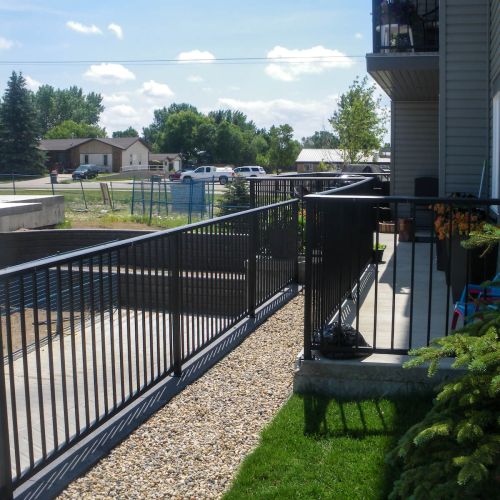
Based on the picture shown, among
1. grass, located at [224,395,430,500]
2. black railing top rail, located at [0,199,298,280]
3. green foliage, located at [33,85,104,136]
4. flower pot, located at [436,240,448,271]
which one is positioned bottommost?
grass, located at [224,395,430,500]

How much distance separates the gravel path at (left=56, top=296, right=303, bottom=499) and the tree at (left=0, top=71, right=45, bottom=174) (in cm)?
6628

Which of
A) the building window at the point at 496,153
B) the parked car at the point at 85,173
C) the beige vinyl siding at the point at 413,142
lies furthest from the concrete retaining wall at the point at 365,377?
the parked car at the point at 85,173

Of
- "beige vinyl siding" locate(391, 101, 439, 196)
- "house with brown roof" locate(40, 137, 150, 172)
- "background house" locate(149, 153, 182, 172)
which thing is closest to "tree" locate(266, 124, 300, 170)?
"house with brown roof" locate(40, 137, 150, 172)

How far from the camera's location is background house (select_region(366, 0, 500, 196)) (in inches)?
332

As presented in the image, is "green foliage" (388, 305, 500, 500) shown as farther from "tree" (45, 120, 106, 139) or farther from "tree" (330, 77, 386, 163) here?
"tree" (45, 120, 106, 139)

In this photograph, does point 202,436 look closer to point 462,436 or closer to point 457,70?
point 462,436

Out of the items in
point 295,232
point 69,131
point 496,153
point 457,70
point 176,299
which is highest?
point 69,131

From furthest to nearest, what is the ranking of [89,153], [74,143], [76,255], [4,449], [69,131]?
1. [69,131]
2. [74,143]
3. [89,153]
4. [76,255]
5. [4,449]

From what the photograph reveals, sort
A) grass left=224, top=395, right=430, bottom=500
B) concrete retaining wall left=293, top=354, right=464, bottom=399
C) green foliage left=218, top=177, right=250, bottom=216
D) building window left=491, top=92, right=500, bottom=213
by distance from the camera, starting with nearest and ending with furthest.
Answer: grass left=224, top=395, right=430, bottom=500
concrete retaining wall left=293, top=354, right=464, bottom=399
building window left=491, top=92, right=500, bottom=213
green foliage left=218, top=177, right=250, bottom=216

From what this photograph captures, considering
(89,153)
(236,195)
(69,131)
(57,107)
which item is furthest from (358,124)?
(57,107)

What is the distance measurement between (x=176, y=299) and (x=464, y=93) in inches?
201

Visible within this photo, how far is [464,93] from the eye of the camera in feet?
29.0

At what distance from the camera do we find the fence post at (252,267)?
24.5 feet

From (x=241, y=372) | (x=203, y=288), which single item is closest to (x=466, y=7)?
(x=203, y=288)
